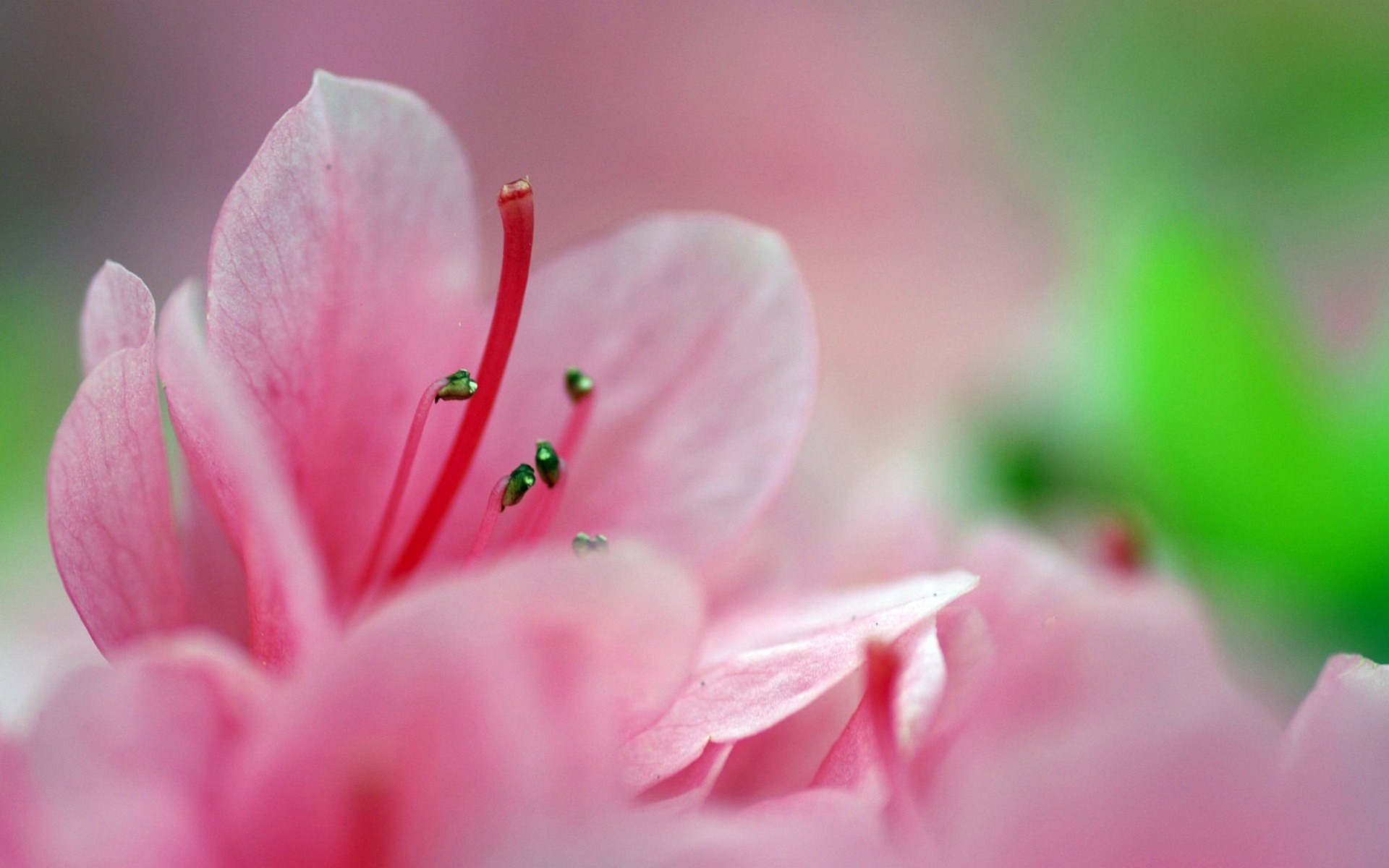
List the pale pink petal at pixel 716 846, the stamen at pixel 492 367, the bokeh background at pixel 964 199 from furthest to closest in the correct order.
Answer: the bokeh background at pixel 964 199
the stamen at pixel 492 367
the pale pink petal at pixel 716 846

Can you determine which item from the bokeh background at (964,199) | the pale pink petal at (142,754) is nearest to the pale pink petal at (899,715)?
the pale pink petal at (142,754)

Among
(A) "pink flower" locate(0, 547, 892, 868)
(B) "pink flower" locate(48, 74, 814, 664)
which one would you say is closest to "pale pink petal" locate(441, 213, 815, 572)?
(B) "pink flower" locate(48, 74, 814, 664)

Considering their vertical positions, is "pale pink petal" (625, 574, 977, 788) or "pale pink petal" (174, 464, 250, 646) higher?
"pale pink petal" (174, 464, 250, 646)

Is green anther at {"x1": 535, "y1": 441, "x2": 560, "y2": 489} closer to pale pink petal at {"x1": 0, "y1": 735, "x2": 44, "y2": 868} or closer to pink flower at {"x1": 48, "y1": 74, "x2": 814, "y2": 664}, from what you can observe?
pink flower at {"x1": 48, "y1": 74, "x2": 814, "y2": 664}

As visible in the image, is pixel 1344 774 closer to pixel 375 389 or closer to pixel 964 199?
pixel 375 389

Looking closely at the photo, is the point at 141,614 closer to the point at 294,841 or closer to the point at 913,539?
the point at 294,841

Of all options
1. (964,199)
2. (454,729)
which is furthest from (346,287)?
(964,199)

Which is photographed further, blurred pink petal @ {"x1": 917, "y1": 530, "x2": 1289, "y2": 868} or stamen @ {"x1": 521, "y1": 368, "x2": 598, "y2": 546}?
stamen @ {"x1": 521, "y1": 368, "x2": 598, "y2": 546}

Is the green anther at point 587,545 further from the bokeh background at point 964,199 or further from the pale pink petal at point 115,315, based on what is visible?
the bokeh background at point 964,199
